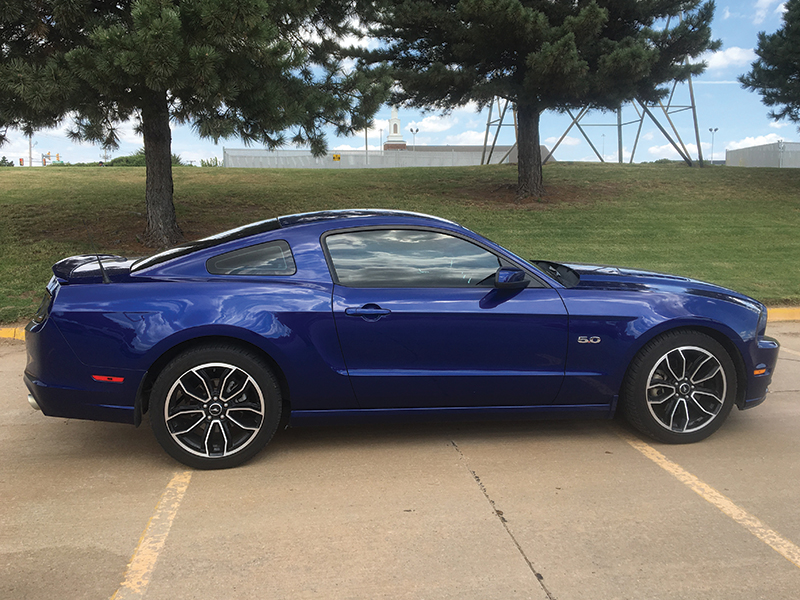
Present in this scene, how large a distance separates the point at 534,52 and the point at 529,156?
3353mm

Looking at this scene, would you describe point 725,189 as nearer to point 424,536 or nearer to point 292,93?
point 292,93

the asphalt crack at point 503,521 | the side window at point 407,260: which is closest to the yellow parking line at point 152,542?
the side window at point 407,260

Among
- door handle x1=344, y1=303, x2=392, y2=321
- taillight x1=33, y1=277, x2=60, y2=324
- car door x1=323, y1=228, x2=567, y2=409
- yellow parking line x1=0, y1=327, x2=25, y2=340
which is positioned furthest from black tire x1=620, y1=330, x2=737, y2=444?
yellow parking line x1=0, y1=327, x2=25, y2=340

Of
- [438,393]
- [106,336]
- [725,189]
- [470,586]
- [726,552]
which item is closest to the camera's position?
[470,586]

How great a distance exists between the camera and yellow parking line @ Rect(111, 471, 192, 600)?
2.65m

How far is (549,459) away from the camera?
3938mm

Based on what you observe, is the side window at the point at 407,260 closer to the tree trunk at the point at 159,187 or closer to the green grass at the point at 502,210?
the green grass at the point at 502,210

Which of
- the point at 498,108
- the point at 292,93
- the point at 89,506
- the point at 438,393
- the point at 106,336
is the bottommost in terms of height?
the point at 89,506

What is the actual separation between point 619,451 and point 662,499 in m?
0.65

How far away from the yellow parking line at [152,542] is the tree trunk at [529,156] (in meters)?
15.6

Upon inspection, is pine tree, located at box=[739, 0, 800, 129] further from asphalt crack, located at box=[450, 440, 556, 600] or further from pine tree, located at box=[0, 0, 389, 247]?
asphalt crack, located at box=[450, 440, 556, 600]

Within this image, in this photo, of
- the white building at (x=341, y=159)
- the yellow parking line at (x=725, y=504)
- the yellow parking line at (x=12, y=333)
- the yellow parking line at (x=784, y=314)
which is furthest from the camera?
the white building at (x=341, y=159)

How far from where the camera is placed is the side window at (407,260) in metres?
3.93

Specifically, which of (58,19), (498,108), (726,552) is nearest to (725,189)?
(498,108)
